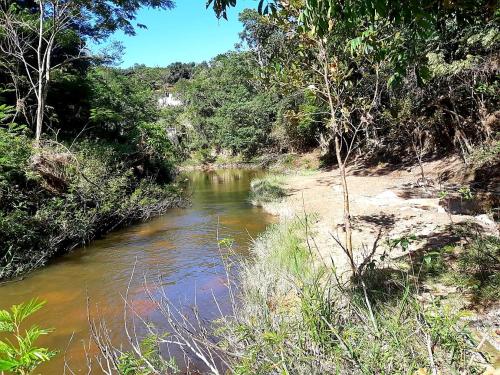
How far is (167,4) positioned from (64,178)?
28.3ft

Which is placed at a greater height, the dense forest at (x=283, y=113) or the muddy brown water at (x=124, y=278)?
the dense forest at (x=283, y=113)

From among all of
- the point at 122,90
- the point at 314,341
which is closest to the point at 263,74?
the point at 314,341

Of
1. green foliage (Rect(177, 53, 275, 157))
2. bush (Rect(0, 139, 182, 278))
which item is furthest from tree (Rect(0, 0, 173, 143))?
green foliage (Rect(177, 53, 275, 157))

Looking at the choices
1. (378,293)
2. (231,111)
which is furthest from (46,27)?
(231,111)

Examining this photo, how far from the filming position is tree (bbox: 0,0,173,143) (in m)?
12.5

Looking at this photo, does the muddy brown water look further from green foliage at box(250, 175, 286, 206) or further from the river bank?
green foliage at box(250, 175, 286, 206)

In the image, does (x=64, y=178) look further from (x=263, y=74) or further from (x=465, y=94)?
(x=465, y=94)

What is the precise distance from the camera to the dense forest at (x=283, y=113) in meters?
3.10

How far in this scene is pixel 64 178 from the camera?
1065 centimetres

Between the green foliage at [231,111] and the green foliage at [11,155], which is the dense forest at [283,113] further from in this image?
the green foliage at [231,111]

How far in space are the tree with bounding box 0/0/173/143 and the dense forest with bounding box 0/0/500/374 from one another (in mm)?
72

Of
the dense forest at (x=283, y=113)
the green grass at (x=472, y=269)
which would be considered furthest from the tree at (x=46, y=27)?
the green grass at (x=472, y=269)

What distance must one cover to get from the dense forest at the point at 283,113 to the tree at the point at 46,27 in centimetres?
7

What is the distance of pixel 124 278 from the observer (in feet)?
26.1
